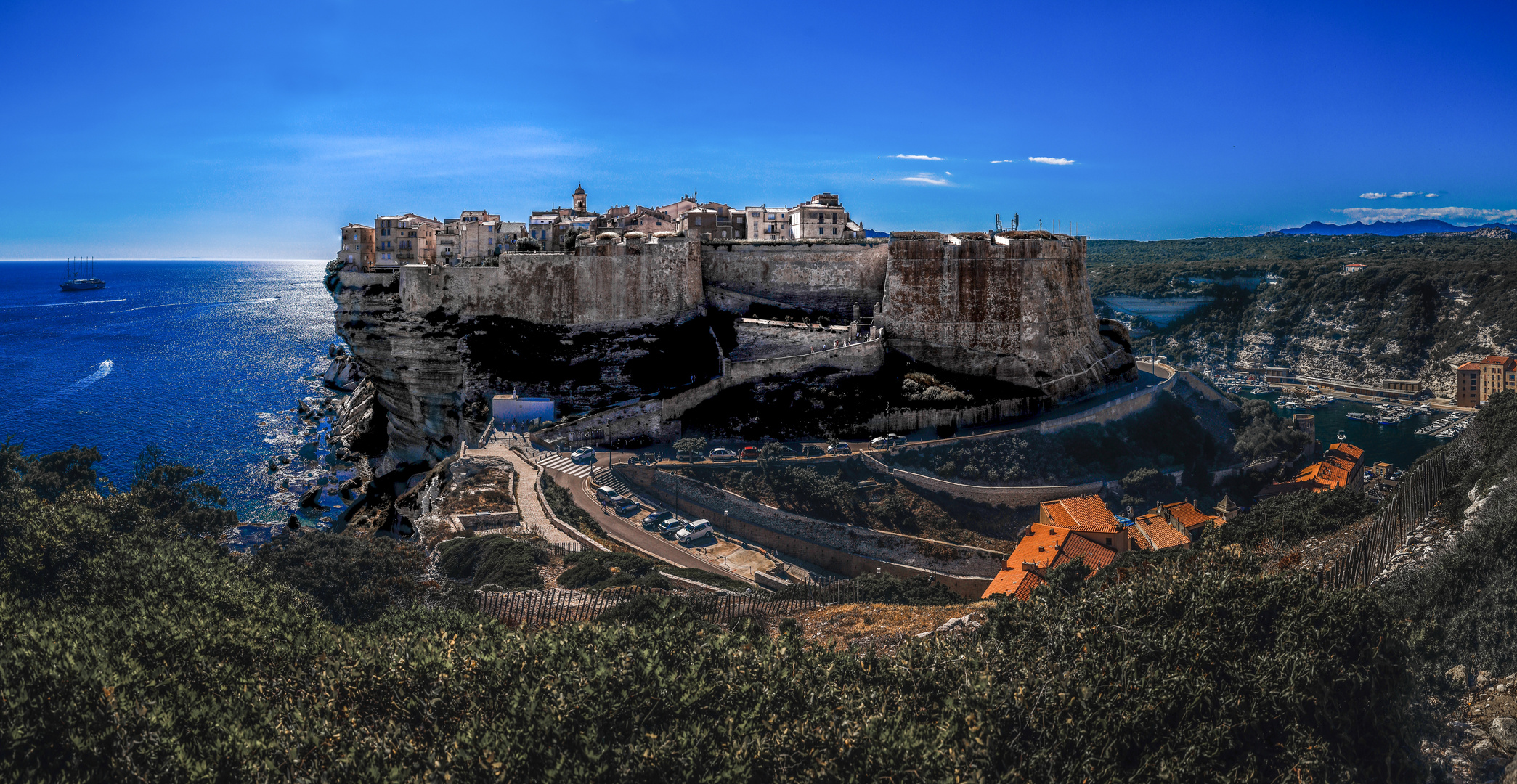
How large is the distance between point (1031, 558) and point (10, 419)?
2556 inches

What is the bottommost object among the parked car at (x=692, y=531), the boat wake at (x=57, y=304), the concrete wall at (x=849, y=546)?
the concrete wall at (x=849, y=546)

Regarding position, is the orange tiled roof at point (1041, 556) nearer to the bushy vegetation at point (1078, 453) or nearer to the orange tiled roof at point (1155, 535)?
the orange tiled roof at point (1155, 535)

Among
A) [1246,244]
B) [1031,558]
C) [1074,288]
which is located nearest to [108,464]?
[1031,558]

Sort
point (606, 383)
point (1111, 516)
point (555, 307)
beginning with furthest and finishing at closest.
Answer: point (555, 307) < point (606, 383) < point (1111, 516)

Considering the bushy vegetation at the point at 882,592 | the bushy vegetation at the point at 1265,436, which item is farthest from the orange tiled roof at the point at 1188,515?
the bushy vegetation at the point at 882,592

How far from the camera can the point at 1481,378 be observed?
192 feet

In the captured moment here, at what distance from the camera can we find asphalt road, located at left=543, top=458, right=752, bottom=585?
22.8 meters

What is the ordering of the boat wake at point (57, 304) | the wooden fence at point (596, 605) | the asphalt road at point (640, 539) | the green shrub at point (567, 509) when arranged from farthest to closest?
the boat wake at point (57, 304) → the green shrub at point (567, 509) → the asphalt road at point (640, 539) → the wooden fence at point (596, 605)

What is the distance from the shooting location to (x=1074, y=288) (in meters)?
35.9

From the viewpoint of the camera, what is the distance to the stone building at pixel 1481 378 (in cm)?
5612

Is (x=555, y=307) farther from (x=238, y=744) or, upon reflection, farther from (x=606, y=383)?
(x=238, y=744)

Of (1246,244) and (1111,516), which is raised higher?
(1246,244)

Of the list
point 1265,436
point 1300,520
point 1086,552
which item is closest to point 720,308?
point 1086,552

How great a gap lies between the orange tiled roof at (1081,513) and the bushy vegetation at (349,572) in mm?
19566
